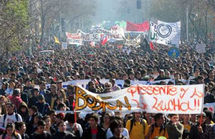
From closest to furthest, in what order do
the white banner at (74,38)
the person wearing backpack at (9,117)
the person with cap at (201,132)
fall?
the person with cap at (201,132) < the person wearing backpack at (9,117) < the white banner at (74,38)

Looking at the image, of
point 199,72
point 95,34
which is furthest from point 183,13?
point 199,72

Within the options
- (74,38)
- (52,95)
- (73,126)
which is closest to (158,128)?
(73,126)

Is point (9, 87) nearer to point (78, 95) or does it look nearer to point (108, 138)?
point (78, 95)

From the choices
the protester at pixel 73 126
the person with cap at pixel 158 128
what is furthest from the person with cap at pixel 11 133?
the person with cap at pixel 158 128

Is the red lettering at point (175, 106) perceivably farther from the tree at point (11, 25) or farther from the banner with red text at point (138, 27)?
the banner with red text at point (138, 27)

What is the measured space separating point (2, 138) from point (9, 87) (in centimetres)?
641

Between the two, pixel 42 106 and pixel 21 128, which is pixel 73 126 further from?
pixel 42 106

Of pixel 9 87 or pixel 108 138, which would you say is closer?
pixel 108 138

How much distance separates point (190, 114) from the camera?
380 inches

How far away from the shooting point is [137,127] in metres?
9.17

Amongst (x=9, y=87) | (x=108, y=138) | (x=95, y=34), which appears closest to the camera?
(x=108, y=138)

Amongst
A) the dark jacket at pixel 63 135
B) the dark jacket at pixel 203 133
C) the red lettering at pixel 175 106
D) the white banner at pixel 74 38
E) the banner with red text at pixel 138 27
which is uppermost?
the banner with red text at pixel 138 27

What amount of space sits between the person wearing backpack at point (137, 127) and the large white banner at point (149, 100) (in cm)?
15

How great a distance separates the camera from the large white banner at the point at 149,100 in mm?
8945
